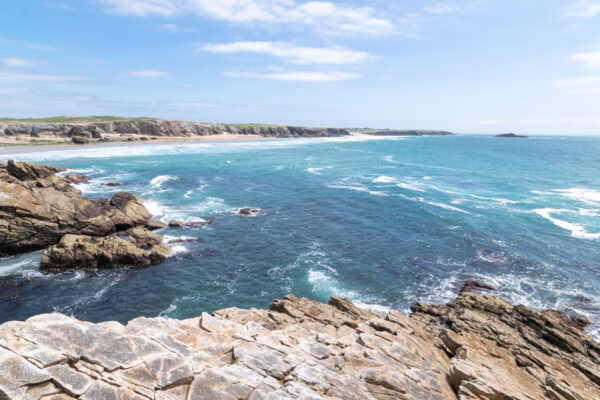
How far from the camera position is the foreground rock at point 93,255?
27812 mm

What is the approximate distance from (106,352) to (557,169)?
4662 inches

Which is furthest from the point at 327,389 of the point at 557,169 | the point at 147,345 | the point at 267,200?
the point at 557,169

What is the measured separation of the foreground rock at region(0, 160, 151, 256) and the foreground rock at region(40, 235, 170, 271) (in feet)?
10.5

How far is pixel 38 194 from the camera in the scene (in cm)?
3344

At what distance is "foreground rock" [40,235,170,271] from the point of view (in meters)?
27.8

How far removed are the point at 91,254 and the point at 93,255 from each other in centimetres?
20

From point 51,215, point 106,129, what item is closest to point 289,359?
point 51,215

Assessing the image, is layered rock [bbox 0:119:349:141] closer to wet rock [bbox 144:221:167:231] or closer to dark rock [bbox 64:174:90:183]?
dark rock [bbox 64:174:90:183]

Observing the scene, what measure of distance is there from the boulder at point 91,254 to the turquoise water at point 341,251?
41.8 inches

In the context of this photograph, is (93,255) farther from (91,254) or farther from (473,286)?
(473,286)

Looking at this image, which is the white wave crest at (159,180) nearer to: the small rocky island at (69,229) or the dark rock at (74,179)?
the dark rock at (74,179)

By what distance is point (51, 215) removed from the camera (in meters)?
32.4

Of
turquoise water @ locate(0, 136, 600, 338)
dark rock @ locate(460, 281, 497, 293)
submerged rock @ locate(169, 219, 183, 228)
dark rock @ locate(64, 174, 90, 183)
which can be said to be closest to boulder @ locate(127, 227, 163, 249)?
turquoise water @ locate(0, 136, 600, 338)

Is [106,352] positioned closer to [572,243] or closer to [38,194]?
[38,194]
